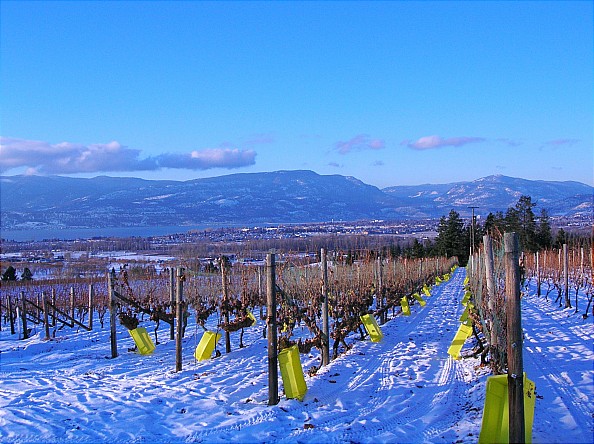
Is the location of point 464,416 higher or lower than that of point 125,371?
higher

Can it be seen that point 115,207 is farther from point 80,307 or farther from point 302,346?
point 302,346

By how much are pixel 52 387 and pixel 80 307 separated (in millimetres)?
15511

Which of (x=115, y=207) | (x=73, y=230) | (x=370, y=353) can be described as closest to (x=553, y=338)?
(x=370, y=353)

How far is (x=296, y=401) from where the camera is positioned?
21.5 ft

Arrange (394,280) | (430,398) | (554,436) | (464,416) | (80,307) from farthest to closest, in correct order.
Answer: (80,307)
(394,280)
(430,398)
(464,416)
(554,436)

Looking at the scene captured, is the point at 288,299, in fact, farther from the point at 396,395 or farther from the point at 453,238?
the point at 453,238

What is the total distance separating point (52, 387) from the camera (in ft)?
28.2

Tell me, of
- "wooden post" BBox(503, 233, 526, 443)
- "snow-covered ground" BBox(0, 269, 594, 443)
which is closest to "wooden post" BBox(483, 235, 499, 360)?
"snow-covered ground" BBox(0, 269, 594, 443)

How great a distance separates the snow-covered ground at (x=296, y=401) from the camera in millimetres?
5457

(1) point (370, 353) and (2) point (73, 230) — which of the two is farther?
(2) point (73, 230)

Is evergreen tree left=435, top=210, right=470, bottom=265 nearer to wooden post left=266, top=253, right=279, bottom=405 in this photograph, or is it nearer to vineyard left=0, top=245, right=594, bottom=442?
vineyard left=0, top=245, right=594, bottom=442

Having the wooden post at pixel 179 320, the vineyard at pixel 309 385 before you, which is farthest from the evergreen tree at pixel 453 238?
the wooden post at pixel 179 320

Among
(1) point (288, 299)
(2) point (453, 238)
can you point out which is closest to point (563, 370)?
(1) point (288, 299)

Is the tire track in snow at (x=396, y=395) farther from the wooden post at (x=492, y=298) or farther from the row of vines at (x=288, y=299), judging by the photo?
the row of vines at (x=288, y=299)
